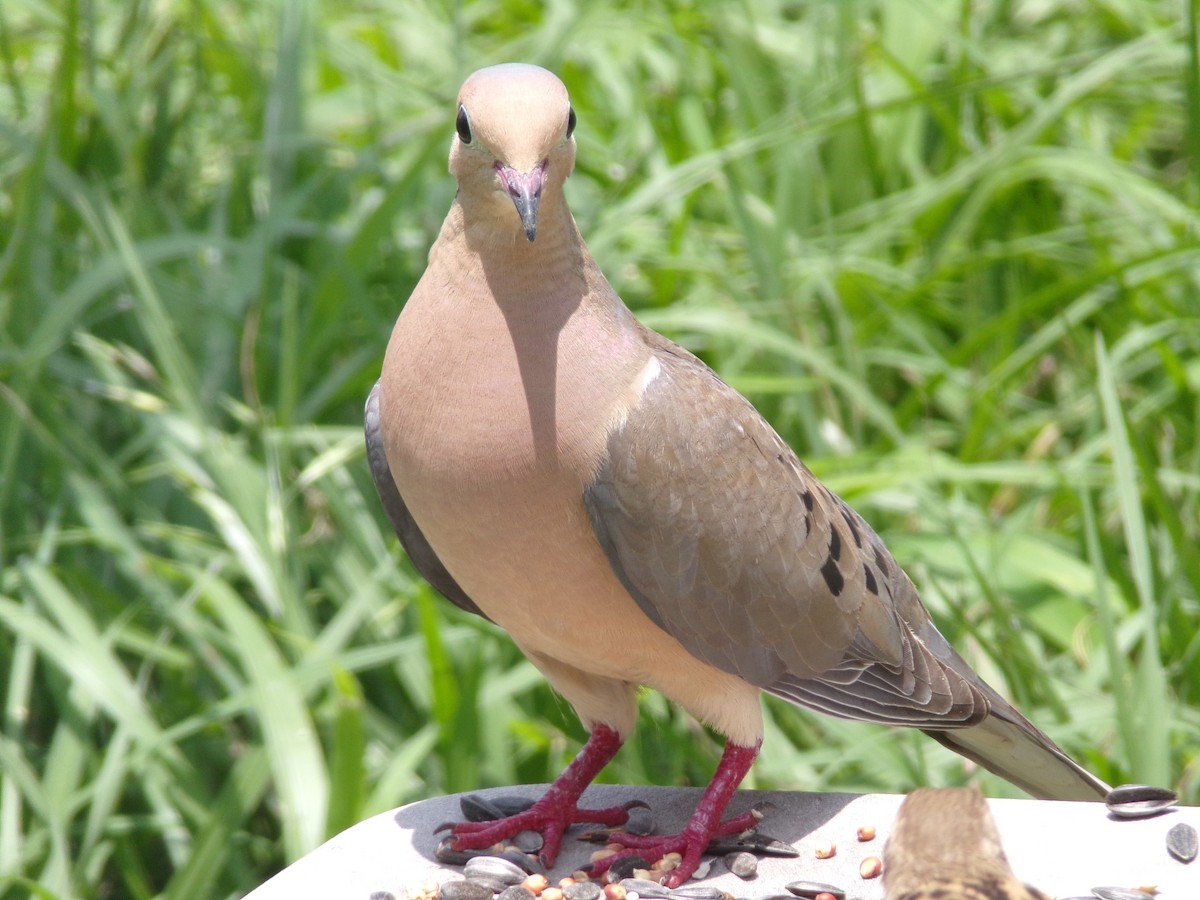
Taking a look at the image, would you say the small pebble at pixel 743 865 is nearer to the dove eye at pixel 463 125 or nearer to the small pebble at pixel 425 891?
the small pebble at pixel 425 891

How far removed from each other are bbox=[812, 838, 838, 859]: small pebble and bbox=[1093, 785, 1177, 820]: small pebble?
464 millimetres

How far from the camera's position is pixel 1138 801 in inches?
95.7

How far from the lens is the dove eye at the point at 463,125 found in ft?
7.71

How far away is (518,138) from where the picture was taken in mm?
2248

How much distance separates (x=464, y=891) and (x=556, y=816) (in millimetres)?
367

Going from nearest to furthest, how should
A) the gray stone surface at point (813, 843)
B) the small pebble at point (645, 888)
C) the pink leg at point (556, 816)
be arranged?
the gray stone surface at point (813, 843), the small pebble at point (645, 888), the pink leg at point (556, 816)

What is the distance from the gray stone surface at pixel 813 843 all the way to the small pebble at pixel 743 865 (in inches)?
0.5

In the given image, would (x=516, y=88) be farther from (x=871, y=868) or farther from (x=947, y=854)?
(x=871, y=868)

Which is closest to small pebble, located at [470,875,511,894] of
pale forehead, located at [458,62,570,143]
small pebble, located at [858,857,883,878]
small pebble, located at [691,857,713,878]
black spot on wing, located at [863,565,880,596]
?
small pebble, located at [691,857,713,878]

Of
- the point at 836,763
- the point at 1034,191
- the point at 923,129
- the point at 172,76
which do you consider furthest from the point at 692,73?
the point at 836,763

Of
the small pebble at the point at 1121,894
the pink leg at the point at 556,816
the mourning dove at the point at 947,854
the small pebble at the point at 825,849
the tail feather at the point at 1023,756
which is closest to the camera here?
the mourning dove at the point at 947,854

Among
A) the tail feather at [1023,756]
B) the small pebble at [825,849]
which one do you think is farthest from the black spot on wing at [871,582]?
the small pebble at [825,849]

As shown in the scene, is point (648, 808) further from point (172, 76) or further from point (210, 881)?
point (172, 76)

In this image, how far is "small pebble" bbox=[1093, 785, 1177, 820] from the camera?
2.38 meters
